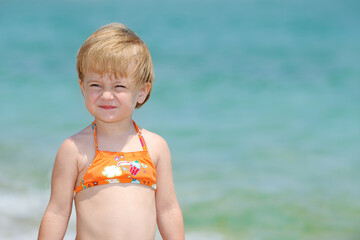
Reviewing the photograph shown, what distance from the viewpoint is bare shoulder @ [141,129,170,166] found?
2773mm

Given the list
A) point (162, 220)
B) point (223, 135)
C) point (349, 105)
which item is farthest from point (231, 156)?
point (162, 220)

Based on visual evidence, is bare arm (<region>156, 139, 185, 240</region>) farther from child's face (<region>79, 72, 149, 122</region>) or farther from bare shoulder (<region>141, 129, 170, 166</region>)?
child's face (<region>79, 72, 149, 122</region>)

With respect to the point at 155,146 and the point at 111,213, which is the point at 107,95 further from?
the point at 111,213

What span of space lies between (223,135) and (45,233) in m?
5.13

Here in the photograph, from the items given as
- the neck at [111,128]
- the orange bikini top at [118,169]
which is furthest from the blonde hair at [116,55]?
the orange bikini top at [118,169]

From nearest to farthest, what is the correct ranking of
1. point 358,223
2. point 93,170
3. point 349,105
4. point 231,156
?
point 93,170, point 358,223, point 231,156, point 349,105

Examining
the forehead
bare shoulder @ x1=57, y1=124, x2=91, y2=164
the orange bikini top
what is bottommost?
the orange bikini top

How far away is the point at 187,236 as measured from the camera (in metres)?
4.95

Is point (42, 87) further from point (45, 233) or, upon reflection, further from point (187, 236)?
point (45, 233)

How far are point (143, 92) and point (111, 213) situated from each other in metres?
0.56

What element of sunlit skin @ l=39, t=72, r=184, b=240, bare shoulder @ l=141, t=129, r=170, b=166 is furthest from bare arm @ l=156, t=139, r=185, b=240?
sunlit skin @ l=39, t=72, r=184, b=240

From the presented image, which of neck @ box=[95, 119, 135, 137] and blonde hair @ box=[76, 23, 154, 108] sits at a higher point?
blonde hair @ box=[76, 23, 154, 108]

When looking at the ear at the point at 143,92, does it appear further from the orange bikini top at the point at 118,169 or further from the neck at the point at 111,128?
the orange bikini top at the point at 118,169

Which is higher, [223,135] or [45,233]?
[223,135]
